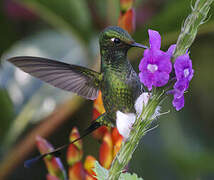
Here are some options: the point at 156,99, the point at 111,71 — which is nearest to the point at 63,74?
the point at 111,71

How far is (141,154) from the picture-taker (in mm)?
2082

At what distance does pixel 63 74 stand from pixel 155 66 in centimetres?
31

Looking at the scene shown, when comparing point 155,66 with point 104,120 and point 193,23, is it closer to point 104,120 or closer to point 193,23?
point 193,23

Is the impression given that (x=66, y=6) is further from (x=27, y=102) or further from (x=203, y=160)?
(x=203, y=160)

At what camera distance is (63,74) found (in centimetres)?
89

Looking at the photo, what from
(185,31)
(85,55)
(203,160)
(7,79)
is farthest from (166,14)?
(185,31)

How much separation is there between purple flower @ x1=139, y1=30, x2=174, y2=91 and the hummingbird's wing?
0.23 metres

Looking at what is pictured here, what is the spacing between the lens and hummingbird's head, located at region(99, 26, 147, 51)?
80cm

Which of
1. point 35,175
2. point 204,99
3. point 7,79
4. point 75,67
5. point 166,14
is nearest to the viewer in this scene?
point 75,67

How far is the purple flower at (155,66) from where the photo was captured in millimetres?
621

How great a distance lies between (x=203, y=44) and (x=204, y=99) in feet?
1.00

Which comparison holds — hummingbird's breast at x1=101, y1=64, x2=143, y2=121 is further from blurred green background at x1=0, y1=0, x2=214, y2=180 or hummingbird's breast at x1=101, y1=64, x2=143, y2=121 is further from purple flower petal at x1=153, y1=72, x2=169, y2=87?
blurred green background at x1=0, y1=0, x2=214, y2=180

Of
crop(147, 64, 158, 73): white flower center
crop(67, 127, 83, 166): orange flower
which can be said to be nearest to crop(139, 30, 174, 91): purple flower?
crop(147, 64, 158, 73): white flower center

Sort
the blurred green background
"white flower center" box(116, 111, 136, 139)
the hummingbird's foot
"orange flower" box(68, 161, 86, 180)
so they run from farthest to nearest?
the blurred green background < "orange flower" box(68, 161, 86, 180) < the hummingbird's foot < "white flower center" box(116, 111, 136, 139)
